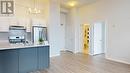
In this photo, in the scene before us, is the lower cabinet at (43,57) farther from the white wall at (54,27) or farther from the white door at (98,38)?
the white door at (98,38)

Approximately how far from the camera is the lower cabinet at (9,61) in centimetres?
398

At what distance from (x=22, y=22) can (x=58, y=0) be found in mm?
2480

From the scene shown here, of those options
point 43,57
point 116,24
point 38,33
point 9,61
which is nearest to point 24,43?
point 43,57

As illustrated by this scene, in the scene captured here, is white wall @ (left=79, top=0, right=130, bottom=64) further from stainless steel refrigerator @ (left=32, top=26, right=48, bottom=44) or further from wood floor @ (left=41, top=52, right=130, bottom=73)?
stainless steel refrigerator @ (left=32, top=26, right=48, bottom=44)

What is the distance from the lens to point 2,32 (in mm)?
6336

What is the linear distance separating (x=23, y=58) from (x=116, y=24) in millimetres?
4886

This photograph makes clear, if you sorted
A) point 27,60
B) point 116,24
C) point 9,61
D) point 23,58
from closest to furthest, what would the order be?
1. point 9,61
2. point 23,58
3. point 27,60
4. point 116,24

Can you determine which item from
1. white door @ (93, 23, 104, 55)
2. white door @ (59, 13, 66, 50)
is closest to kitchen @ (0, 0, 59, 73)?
white door @ (59, 13, 66, 50)

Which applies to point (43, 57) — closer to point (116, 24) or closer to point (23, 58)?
point (23, 58)

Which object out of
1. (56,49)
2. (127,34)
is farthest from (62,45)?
(127,34)

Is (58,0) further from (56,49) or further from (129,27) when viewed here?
(129,27)

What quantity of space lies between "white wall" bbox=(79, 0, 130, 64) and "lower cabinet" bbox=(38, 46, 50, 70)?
373cm

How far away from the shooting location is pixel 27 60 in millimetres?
4559

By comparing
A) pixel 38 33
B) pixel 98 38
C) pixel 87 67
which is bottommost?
pixel 87 67
